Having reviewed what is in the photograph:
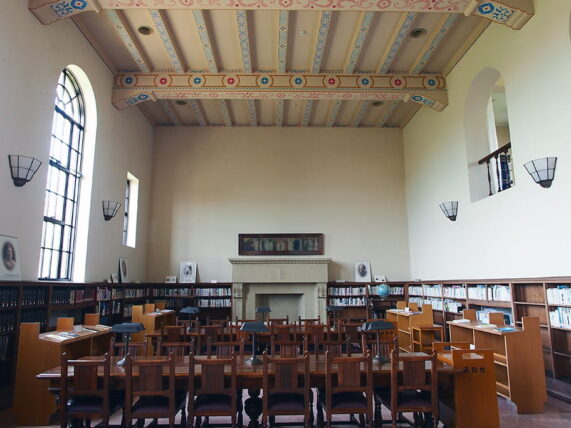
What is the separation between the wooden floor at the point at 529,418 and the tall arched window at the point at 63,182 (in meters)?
2.64

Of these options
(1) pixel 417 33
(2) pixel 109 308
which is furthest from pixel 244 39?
(2) pixel 109 308

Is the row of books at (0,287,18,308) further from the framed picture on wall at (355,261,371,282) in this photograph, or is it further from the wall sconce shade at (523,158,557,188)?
the framed picture on wall at (355,261,371,282)

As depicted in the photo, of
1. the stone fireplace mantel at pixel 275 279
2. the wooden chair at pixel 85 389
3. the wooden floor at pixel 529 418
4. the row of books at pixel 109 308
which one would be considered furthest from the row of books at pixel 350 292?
the wooden chair at pixel 85 389

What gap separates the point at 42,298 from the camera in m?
6.16

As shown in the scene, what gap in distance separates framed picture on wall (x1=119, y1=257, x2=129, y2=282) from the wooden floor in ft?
15.7

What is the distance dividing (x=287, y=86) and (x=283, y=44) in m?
1.28

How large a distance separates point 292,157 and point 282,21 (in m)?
5.17

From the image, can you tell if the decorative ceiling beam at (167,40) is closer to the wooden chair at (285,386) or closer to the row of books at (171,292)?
the row of books at (171,292)

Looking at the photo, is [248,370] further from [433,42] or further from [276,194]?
[276,194]

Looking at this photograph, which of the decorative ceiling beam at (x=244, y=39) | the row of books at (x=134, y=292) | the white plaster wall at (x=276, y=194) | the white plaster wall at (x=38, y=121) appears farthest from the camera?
the white plaster wall at (x=276, y=194)

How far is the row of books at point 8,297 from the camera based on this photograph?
17.1ft

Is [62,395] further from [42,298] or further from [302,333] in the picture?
[302,333]

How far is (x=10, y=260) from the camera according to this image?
18.3 feet

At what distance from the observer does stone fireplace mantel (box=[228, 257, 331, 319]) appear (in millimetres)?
11266
